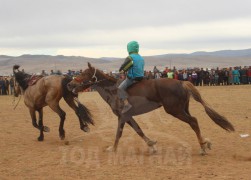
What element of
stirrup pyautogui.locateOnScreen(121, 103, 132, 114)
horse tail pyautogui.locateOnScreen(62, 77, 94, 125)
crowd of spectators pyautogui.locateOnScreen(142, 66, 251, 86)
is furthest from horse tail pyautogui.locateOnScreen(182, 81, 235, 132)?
crowd of spectators pyautogui.locateOnScreen(142, 66, 251, 86)

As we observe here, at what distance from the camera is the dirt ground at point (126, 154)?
7238 millimetres

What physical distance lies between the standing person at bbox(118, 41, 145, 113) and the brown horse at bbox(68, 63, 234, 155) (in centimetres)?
10

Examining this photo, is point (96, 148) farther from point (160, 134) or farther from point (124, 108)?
point (160, 134)

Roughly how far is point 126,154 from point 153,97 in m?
1.37

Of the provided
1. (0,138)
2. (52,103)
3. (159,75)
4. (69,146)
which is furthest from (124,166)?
(159,75)

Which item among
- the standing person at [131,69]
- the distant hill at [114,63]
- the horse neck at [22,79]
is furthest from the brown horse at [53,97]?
the distant hill at [114,63]

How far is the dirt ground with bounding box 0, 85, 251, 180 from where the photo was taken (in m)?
7.24

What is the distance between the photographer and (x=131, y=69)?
29.7 ft

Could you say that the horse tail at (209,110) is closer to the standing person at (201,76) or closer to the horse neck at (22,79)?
the horse neck at (22,79)

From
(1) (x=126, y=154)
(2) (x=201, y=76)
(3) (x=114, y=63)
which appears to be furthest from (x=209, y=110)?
(3) (x=114, y=63)

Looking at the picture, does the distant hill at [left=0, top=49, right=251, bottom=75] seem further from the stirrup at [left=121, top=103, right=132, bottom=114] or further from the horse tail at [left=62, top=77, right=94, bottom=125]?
the stirrup at [left=121, top=103, right=132, bottom=114]

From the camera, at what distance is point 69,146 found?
10.1 m

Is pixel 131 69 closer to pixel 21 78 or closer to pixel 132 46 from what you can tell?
pixel 132 46

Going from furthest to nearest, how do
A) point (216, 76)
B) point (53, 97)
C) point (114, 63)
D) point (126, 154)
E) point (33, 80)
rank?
point (114, 63)
point (216, 76)
point (33, 80)
point (53, 97)
point (126, 154)
